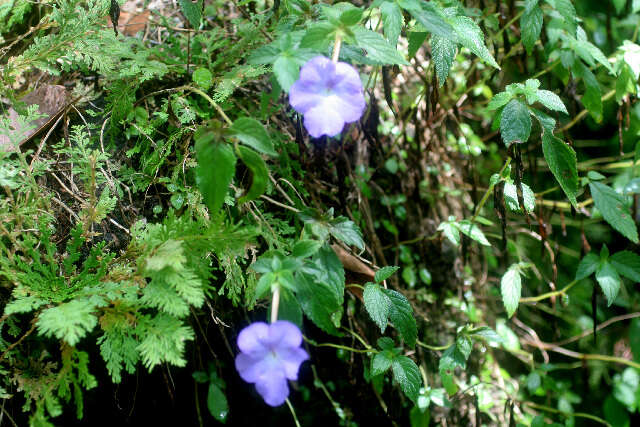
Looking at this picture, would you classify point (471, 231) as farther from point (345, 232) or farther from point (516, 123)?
point (345, 232)

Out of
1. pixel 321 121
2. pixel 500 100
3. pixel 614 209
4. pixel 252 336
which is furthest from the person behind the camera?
pixel 614 209

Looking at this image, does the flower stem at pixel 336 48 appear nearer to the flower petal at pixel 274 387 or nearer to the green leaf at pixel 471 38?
the green leaf at pixel 471 38

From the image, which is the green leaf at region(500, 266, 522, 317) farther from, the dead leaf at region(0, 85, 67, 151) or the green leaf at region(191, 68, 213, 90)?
the dead leaf at region(0, 85, 67, 151)

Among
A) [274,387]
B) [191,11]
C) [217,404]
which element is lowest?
[217,404]

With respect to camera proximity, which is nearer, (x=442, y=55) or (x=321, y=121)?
(x=321, y=121)

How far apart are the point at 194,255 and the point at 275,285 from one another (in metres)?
0.18

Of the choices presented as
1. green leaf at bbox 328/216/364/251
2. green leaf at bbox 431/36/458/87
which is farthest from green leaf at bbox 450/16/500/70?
green leaf at bbox 328/216/364/251

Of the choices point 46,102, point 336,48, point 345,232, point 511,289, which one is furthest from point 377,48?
point 46,102

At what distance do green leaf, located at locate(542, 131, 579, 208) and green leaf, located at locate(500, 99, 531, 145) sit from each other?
0.25 feet

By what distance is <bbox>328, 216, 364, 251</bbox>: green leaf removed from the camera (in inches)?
35.8

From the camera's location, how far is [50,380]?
84 centimetres

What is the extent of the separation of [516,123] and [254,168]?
1.84ft

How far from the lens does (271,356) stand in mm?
708

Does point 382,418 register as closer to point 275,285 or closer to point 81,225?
point 275,285
